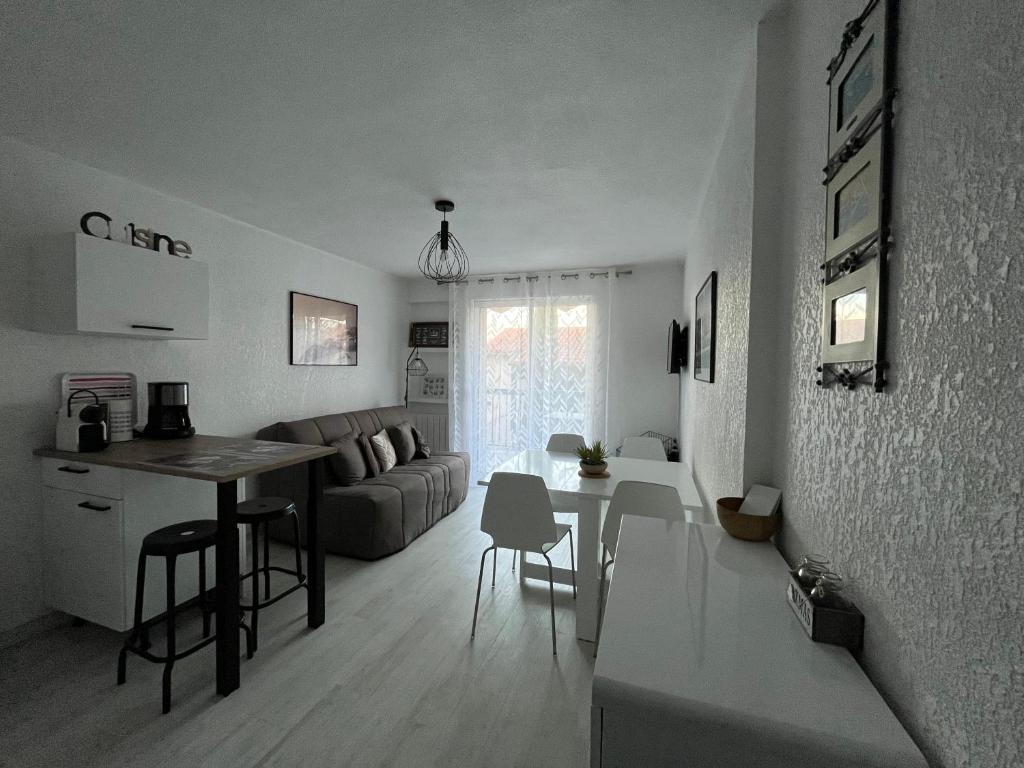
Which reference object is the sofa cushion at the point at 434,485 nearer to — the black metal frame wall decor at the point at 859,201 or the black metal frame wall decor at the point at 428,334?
the black metal frame wall decor at the point at 428,334

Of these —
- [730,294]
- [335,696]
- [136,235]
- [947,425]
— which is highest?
[136,235]

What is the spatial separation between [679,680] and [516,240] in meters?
3.40

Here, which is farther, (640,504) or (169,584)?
(640,504)

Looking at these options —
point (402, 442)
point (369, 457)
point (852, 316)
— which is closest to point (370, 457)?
point (369, 457)

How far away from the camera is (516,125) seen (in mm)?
1881

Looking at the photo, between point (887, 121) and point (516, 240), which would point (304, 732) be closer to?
point (887, 121)

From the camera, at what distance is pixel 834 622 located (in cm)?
81

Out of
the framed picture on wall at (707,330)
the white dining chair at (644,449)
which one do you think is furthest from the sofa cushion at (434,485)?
the framed picture on wall at (707,330)

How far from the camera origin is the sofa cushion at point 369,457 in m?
3.70

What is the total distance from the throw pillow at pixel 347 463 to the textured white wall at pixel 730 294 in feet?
8.44

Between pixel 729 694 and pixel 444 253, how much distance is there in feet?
8.87

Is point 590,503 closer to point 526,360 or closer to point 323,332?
point 526,360

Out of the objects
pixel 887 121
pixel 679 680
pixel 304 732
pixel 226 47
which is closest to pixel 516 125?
pixel 226 47

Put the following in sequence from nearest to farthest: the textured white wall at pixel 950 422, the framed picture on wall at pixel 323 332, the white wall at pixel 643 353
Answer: the textured white wall at pixel 950 422 < the framed picture on wall at pixel 323 332 < the white wall at pixel 643 353
